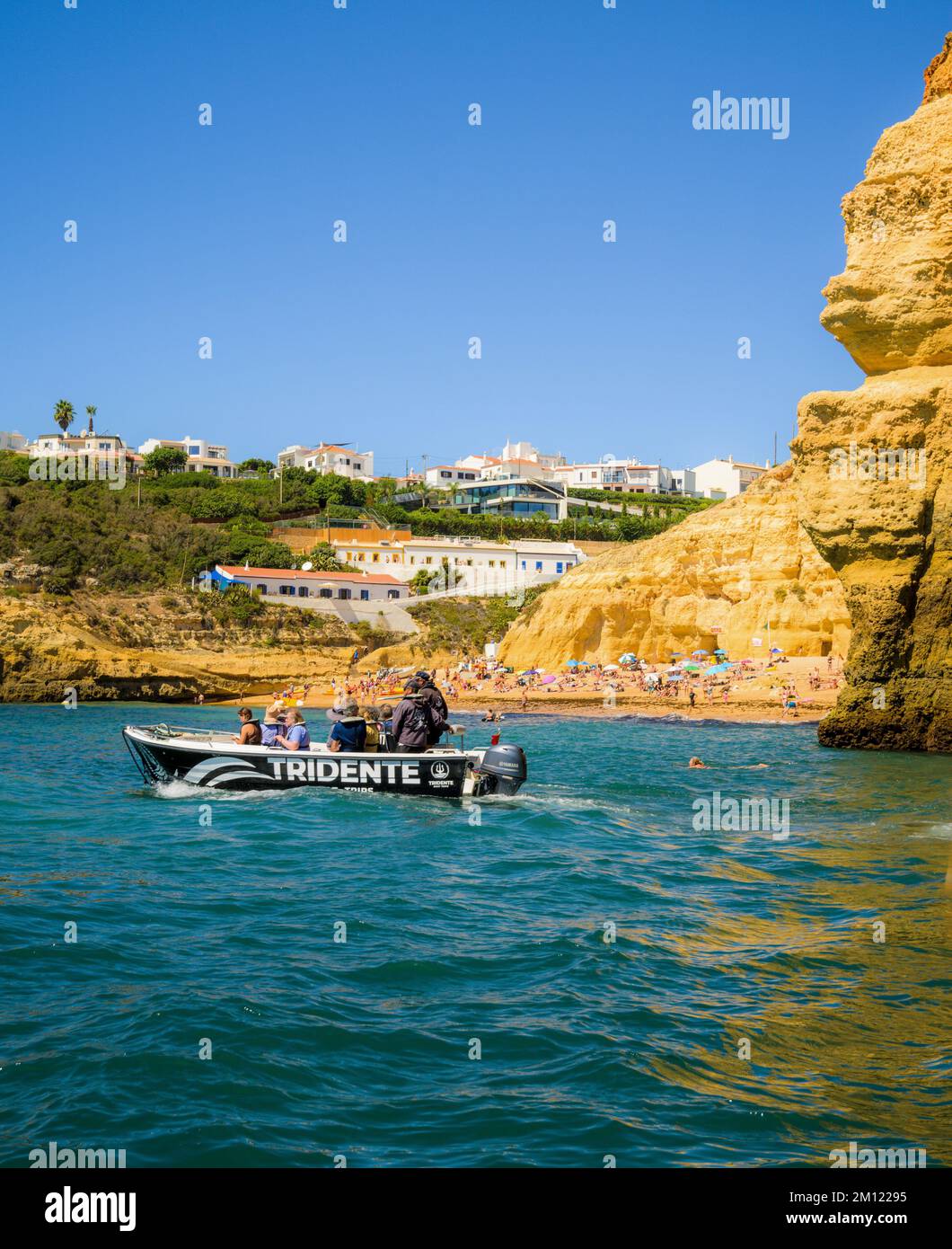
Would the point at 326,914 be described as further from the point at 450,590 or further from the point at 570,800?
the point at 450,590

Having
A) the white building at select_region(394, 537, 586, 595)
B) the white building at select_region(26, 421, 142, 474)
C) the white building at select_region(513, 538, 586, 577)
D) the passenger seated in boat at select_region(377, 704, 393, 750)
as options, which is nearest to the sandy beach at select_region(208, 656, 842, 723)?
the white building at select_region(394, 537, 586, 595)

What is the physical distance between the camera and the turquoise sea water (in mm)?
7035

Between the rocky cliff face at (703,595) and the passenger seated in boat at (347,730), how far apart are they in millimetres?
40528

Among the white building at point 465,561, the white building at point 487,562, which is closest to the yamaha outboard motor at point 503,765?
the white building at point 487,562

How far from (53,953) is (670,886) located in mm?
7471

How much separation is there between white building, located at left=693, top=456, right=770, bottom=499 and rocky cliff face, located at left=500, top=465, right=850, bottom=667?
78.7 metres

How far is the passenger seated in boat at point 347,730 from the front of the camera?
2045 cm

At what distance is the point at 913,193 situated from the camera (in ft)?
99.5

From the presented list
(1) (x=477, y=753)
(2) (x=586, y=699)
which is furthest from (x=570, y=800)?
(2) (x=586, y=699)

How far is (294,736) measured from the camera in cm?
2089

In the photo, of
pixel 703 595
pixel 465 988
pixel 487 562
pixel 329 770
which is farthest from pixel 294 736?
pixel 487 562

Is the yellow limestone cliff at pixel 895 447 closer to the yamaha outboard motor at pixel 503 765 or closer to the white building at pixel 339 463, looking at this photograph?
the yamaha outboard motor at pixel 503 765

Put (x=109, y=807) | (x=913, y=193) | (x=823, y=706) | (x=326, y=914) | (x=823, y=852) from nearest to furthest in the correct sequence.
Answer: (x=326, y=914) → (x=823, y=852) → (x=109, y=807) → (x=913, y=193) → (x=823, y=706)

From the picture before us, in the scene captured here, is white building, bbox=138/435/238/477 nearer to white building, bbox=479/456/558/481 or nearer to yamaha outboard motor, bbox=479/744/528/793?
white building, bbox=479/456/558/481
